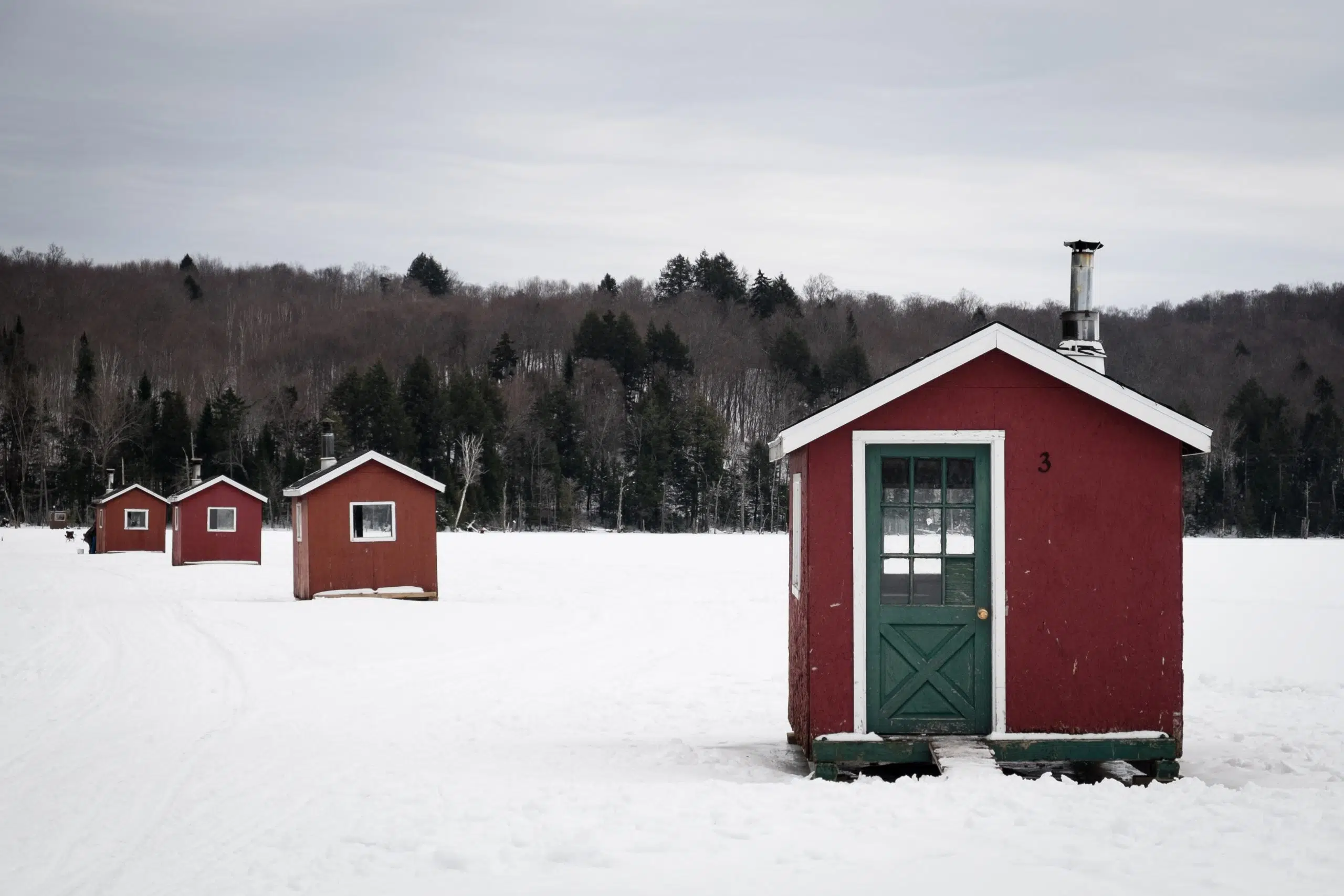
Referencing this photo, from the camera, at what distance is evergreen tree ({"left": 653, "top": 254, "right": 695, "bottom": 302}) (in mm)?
130500

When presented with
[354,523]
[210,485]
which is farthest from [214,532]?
[354,523]

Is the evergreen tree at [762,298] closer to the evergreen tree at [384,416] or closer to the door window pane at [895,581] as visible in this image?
the evergreen tree at [384,416]

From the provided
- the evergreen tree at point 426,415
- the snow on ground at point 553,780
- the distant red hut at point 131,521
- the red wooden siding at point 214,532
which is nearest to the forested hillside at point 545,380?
the evergreen tree at point 426,415

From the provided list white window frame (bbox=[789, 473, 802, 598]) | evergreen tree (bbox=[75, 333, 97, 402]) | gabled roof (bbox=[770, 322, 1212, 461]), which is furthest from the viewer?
evergreen tree (bbox=[75, 333, 97, 402])

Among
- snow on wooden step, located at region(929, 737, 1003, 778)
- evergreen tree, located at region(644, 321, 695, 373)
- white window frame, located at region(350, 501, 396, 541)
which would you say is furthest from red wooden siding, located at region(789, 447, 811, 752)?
evergreen tree, located at region(644, 321, 695, 373)

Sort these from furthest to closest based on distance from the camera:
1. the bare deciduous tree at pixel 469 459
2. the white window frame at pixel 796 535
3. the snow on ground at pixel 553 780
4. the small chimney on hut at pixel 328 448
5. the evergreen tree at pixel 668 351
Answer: the evergreen tree at pixel 668 351 < the bare deciduous tree at pixel 469 459 < the small chimney on hut at pixel 328 448 < the white window frame at pixel 796 535 < the snow on ground at pixel 553 780

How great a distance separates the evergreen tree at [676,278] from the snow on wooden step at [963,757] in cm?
12157

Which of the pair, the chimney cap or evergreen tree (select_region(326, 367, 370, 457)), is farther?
evergreen tree (select_region(326, 367, 370, 457))

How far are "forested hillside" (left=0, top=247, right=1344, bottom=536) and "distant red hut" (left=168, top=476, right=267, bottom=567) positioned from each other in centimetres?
3210

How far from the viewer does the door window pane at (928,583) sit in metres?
10.1

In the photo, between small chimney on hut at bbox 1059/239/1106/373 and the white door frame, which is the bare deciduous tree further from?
the white door frame

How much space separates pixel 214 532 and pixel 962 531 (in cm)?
3615

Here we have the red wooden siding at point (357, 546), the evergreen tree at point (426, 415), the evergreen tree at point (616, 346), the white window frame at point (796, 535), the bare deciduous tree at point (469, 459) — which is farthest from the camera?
the evergreen tree at point (616, 346)

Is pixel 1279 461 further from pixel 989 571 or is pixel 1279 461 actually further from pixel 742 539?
pixel 989 571
